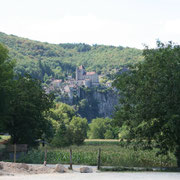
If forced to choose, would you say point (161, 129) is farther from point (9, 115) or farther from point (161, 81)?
point (9, 115)

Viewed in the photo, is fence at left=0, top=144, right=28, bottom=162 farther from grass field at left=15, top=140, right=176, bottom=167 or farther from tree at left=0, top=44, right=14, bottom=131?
tree at left=0, top=44, right=14, bottom=131

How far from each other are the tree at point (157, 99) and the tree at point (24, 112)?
714 inches

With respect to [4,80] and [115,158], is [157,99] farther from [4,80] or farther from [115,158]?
[4,80]

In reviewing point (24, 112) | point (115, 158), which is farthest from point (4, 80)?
point (115, 158)

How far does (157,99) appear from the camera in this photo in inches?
1139

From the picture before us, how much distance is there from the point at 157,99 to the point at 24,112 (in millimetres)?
22418

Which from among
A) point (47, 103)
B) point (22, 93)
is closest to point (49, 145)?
point (47, 103)

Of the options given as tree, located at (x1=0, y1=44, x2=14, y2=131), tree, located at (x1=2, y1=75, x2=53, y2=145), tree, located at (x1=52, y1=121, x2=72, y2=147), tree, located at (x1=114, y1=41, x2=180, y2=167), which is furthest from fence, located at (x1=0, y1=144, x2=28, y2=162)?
tree, located at (x1=52, y1=121, x2=72, y2=147)

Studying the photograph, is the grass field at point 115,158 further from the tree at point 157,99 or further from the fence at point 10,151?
the tree at point 157,99

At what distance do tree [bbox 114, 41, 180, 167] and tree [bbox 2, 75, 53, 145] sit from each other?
18141 millimetres

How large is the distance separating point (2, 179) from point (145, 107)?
13104mm

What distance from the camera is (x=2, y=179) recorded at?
2020cm

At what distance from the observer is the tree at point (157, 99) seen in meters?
28.8

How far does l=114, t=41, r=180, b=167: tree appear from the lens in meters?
28.8
